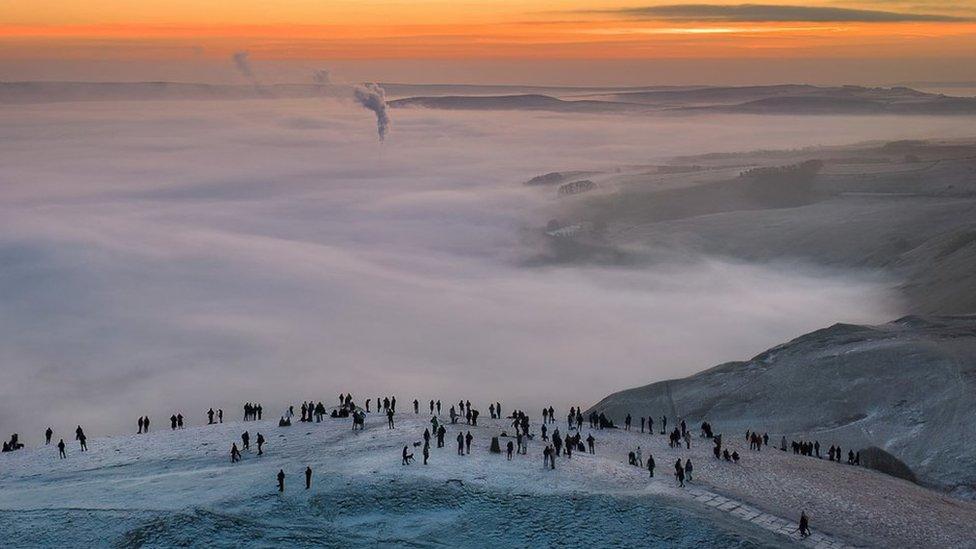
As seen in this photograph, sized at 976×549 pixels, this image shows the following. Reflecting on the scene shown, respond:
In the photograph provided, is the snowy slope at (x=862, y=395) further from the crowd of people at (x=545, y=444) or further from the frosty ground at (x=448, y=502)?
the frosty ground at (x=448, y=502)

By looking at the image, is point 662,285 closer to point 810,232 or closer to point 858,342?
point 810,232

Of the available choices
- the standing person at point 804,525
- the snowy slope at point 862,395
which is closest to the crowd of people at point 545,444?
the standing person at point 804,525

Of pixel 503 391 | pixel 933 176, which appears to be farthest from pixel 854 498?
pixel 933 176

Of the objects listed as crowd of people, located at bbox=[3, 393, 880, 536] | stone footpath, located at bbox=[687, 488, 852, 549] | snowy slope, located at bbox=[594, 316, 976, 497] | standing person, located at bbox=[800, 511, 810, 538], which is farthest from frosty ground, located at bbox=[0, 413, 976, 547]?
snowy slope, located at bbox=[594, 316, 976, 497]

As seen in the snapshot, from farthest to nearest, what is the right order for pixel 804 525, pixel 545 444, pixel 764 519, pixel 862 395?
1. pixel 862 395
2. pixel 545 444
3. pixel 764 519
4. pixel 804 525

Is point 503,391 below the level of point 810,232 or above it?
below

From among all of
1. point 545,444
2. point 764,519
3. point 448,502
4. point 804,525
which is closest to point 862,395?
point 545,444

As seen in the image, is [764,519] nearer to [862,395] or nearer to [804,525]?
[804,525]
